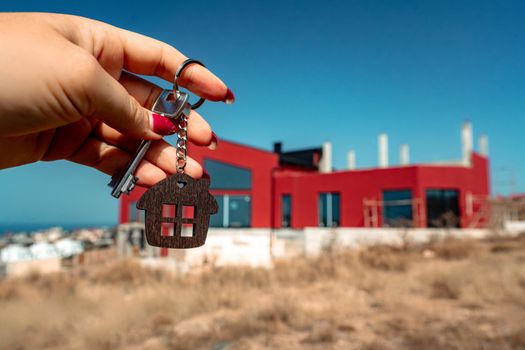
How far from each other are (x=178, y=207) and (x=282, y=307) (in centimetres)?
608

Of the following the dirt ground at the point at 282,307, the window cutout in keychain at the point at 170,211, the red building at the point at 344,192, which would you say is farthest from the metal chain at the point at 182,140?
the red building at the point at 344,192

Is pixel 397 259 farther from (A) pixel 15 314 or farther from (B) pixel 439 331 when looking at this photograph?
(A) pixel 15 314

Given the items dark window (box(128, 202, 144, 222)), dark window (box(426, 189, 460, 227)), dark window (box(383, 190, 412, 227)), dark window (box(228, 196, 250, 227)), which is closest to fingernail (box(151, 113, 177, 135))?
dark window (box(383, 190, 412, 227))

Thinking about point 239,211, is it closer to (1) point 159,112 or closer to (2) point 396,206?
(2) point 396,206

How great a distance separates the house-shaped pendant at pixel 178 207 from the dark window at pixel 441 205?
17.9 meters

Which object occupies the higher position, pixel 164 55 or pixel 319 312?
pixel 164 55

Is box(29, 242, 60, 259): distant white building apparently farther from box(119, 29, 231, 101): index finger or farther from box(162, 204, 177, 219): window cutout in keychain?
box(119, 29, 231, 101): index finger

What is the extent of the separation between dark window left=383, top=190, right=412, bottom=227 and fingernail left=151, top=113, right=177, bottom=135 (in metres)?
17.6

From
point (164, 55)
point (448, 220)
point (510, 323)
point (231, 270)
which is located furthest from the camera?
point (448, 220)

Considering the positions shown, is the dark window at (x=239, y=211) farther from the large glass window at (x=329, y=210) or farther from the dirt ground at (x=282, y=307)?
the dirt ground at (x=282, y=307)

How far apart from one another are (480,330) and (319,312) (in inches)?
94.9

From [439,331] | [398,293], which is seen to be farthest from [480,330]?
[398,293]

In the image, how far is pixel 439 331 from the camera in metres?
5.82

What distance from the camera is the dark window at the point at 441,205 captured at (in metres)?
17.7
